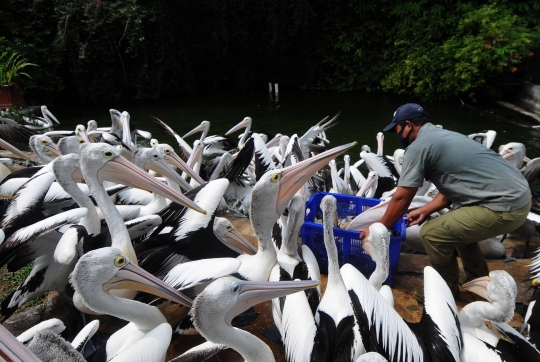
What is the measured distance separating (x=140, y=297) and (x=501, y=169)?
89.4 inches

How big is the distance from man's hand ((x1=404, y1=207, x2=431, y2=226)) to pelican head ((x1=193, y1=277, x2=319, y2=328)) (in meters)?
1.35

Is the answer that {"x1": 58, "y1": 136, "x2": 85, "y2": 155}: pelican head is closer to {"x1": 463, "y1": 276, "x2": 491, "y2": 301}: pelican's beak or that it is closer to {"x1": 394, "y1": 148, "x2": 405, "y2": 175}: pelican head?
{"x1": 394, "y1": 148, "x2": 405, "y2": 175}: pelican head

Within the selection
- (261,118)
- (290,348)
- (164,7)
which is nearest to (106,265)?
(290,348)

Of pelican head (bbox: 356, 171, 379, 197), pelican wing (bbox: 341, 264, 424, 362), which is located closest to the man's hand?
pelican head (bbox: 356, 171, 379, 197)

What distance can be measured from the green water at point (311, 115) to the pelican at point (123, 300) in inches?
238

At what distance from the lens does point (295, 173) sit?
100.0 inches

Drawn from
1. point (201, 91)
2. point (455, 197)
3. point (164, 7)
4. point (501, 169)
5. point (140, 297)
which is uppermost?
point (164, 7)

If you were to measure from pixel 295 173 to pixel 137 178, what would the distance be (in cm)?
97

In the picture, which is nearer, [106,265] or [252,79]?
[106,265]

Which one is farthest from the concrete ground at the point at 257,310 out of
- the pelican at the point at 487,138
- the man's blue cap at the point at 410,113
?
the pelican at the point at 487,138

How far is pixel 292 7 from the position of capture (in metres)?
14.4

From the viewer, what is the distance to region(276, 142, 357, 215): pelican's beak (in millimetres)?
2520

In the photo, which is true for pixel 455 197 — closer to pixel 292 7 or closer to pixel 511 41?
pixel 511 41

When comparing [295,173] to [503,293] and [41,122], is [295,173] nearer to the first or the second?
[503,293]
